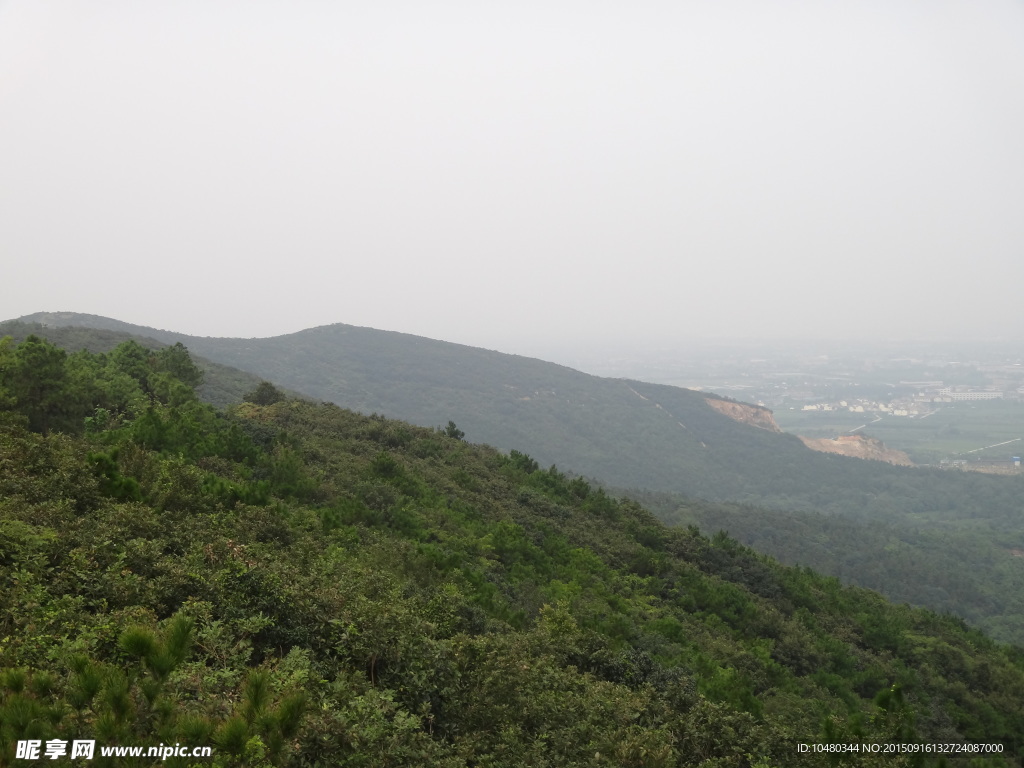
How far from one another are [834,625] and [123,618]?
20721 millimetres

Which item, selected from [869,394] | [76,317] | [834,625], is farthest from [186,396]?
[869,394]

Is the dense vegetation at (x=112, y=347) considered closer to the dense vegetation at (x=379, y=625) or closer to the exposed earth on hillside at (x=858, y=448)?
the dense vegetation at (x=379, y=625)

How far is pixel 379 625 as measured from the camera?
7.14m

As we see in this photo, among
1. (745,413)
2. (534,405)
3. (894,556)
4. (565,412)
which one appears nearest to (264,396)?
(894,556)

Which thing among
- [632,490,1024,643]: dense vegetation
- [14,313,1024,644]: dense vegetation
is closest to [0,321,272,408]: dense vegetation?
[14,313,1024,644]: dense vegetation

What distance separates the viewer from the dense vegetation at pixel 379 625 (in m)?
5.09

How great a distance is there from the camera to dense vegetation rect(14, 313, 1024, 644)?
50.7 metres

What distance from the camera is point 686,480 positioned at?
8606 cm

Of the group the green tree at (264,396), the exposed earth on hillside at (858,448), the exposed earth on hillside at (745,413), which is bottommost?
the exposed earth on hillside at (858,448)

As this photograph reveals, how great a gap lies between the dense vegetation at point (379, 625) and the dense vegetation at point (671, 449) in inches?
1136

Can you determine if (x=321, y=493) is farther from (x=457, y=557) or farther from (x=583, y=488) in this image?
(x=583, y=488)

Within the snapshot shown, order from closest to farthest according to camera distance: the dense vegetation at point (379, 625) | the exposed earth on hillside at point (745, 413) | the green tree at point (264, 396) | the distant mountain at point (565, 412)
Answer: the dense vegetation at point (379, 625)
the green tree at point (264, 396)
the distant mountain at point (565, 412)
the exposed earth on hillside at point (745, 413)

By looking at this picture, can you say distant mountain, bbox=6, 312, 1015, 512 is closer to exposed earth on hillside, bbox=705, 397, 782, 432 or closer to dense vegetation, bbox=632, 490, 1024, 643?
exposed earth on hillside, bbox=705, 397, 782, 432

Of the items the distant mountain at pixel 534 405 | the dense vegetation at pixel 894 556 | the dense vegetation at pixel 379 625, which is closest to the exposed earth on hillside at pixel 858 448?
the distant mountain at pixel 534 405
